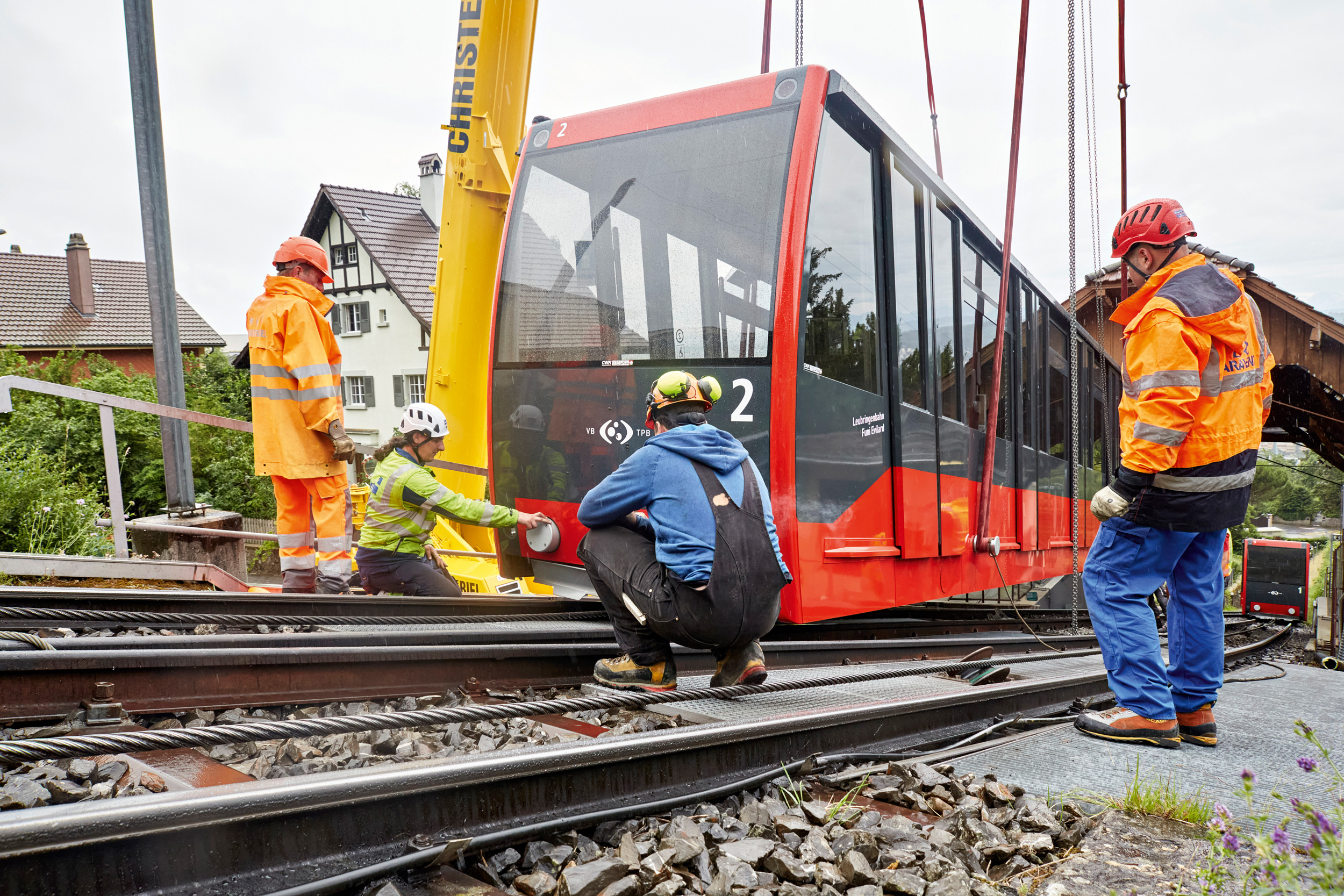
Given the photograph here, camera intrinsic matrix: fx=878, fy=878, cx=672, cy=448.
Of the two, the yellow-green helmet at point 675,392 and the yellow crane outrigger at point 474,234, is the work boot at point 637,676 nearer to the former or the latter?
the yellow-green helmet at point 675,392

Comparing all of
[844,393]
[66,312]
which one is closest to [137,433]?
[844,393]

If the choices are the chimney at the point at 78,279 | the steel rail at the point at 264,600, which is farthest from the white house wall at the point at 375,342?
the steel rail at the point at 264,600

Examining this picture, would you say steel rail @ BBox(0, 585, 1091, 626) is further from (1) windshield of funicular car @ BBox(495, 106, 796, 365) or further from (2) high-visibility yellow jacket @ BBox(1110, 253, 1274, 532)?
(2) high-visibility yellow jacket @ BBox(1110, 253, 1274, 532)

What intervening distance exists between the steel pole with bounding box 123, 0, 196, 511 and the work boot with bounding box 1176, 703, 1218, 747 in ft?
22.1

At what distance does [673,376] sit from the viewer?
12.0 feet

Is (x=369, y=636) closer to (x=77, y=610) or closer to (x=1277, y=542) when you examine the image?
(x=77, y=610)

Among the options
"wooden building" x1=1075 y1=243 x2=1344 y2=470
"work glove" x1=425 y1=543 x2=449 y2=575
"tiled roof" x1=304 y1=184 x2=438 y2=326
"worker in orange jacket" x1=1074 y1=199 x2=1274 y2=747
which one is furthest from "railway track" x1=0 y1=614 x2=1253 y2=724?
"tiled roof" x1=304 y1=184 x2=438 y2=326

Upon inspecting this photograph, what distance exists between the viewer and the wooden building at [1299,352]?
1662 cm

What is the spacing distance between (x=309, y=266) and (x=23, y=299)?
39.2 m

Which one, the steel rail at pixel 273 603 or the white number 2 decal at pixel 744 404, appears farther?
the white number 2 decal at pixel 744 404

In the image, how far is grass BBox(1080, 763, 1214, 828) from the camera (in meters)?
2.48

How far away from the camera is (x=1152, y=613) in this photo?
3496 mm

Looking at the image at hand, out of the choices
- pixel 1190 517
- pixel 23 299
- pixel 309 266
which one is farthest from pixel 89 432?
pixel 23 299

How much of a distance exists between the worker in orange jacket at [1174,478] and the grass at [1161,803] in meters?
0.83
